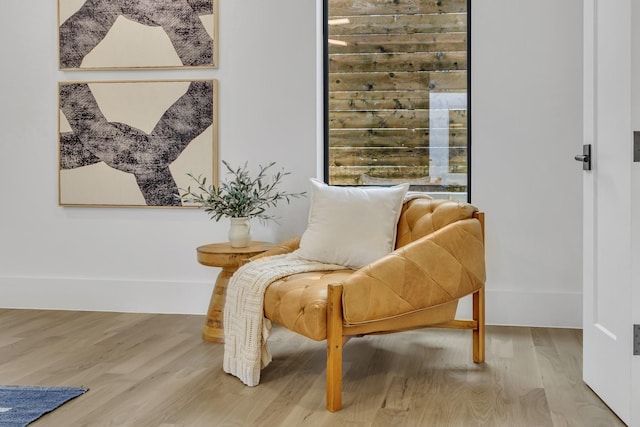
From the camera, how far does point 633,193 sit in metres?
2.38

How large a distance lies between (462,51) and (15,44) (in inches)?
112

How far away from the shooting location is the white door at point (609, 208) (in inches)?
94.8

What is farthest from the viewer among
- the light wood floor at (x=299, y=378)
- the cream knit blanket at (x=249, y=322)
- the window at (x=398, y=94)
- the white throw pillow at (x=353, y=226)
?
the window at (x=398, y=94)

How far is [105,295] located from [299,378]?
1929mm

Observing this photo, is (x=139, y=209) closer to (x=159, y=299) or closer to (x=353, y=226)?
(x=159, y=299)

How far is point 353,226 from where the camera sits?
333 centimetres

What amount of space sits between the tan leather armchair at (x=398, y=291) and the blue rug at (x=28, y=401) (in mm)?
871

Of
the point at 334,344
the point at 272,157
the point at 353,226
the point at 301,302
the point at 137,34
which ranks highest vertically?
the point at 137,34

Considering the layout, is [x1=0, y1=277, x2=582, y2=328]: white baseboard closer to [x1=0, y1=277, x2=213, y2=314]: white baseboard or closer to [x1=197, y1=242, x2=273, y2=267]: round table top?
[x1=0, y1=277, x2=213, y2=314]: white baseboard

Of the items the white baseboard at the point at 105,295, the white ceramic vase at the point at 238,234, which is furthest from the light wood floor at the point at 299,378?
the white ceramic vase at the point at 238,234

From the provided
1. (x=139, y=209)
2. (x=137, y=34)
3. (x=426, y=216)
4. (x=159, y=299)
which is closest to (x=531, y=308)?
(x=426, y=216)

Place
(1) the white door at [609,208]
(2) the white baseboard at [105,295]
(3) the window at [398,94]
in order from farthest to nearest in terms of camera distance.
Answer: (2) the white baseboard at [105,295] → (3) the window at [398,94] → (1) the white door at [609,208]

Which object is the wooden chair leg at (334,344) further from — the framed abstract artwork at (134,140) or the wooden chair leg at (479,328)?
the framed abstract artwork at (134,140)

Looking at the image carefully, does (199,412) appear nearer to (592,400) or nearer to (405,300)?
(405,300)
